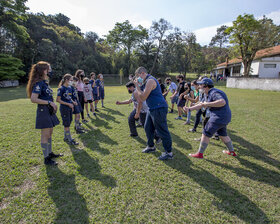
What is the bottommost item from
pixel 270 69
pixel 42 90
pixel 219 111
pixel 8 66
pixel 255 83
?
pixel 219 111

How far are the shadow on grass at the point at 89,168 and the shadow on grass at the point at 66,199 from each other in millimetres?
311

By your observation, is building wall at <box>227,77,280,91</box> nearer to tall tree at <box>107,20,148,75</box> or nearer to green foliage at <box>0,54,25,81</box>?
tall tree at <box>107,20,148,75</box>

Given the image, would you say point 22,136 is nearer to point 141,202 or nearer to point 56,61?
point 141,202

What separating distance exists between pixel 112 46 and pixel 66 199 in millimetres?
53156

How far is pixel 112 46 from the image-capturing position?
5009 centimetres

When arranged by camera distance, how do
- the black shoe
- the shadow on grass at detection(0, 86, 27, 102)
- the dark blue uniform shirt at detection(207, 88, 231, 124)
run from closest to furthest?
the dark blue uniform shirt at detection(207, 88, 231, 124), the black shoe, the shadow on grass at detection(0, 86, 27, 102)

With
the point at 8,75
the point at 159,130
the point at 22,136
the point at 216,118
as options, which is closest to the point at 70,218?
the point at 159,130

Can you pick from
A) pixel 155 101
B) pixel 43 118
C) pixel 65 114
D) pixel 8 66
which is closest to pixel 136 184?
pixel 155 101

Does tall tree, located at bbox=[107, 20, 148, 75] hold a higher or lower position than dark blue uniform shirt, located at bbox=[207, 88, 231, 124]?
higher

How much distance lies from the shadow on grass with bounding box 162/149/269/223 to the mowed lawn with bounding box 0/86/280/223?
15mm

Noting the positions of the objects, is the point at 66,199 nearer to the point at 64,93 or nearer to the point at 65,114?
the point at 65,114

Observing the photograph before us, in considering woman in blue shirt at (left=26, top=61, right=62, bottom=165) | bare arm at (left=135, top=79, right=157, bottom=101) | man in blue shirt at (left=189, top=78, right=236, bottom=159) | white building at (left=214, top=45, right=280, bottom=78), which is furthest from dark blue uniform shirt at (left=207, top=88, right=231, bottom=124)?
white building at (left=214, top=45, right=280, bottom=78)

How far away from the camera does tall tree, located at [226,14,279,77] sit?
25562mm

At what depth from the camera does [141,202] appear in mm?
2619
